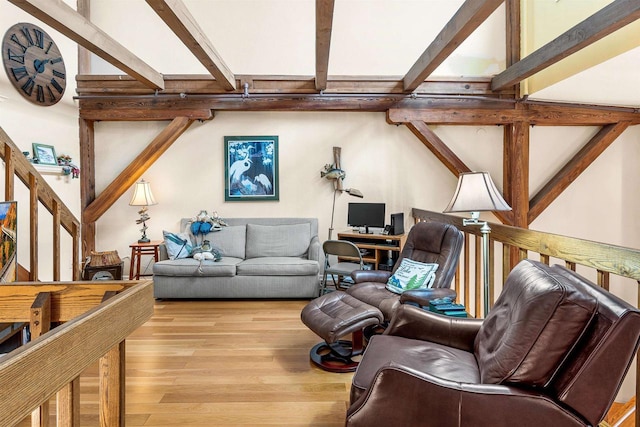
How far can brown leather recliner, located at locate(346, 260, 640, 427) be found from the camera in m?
1.12

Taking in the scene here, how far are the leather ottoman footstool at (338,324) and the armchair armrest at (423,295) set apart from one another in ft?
0.70

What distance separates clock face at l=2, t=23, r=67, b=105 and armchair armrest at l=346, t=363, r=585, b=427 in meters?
4.50

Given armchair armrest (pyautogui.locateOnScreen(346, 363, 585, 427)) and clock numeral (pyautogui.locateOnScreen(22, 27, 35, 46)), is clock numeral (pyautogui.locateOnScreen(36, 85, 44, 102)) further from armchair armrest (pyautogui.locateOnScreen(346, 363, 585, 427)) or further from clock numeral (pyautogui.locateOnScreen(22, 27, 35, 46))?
armchair armrest (pyautogui.locateOnScreen(346, 363, 585, 427))

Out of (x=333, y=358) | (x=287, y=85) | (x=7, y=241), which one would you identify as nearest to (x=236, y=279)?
(x=333, y=358)

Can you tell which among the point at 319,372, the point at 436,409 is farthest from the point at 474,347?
the point at 319,372

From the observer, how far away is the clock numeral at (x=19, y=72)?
12.0 feet

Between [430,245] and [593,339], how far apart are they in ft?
6.27

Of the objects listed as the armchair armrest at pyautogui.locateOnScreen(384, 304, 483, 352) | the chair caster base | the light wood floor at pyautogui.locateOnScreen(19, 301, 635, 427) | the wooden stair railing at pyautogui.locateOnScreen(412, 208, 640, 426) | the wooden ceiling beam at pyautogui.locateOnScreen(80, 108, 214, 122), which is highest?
the wooden ceiling beam at pyautogui.locateOnScreen(80, 108, 214, 122)

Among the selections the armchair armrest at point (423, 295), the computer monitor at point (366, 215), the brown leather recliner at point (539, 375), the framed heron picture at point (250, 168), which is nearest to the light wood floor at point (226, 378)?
the armchair armrest at point (423, 295)

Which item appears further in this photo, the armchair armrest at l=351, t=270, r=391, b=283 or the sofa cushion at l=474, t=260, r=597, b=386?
the armchair armrest at l=351, t=270, r=391, b=283

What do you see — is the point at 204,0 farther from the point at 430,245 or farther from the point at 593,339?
the point at 593,339

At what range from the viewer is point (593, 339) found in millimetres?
1148

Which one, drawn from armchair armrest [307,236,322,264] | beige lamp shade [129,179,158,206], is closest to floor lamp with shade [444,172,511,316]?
armchair armrest [307,236,322,264]

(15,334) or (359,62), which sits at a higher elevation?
(359,62)
